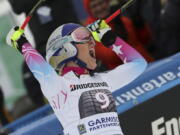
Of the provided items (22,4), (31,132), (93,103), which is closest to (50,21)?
(22,4)

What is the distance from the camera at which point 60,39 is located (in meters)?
3.82

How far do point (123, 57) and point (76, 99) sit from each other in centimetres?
66

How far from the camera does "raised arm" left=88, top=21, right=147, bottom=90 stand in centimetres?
406

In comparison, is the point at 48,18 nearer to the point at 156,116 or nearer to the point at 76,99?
the point at 156,116

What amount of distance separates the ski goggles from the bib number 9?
1.14ft

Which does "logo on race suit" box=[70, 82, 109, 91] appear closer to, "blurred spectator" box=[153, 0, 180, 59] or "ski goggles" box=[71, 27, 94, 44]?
"ski goggles" box=[71, 27, 94, 44]

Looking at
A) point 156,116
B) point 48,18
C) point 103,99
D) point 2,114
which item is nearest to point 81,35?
point 103,99

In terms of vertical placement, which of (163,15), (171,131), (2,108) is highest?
(163,15)

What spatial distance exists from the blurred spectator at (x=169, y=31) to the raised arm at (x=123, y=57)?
1.28 metres

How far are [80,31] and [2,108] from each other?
198cm

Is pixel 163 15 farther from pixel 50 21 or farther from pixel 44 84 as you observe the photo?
pixel 44 84

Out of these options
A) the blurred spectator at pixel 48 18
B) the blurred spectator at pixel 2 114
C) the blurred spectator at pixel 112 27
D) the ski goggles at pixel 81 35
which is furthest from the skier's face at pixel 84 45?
A: the blurred spectator at pixel 2 114

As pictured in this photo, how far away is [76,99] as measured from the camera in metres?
A: 3.75

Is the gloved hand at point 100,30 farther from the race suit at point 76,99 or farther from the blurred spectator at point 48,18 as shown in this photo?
the blurred spectator at point 48,18
